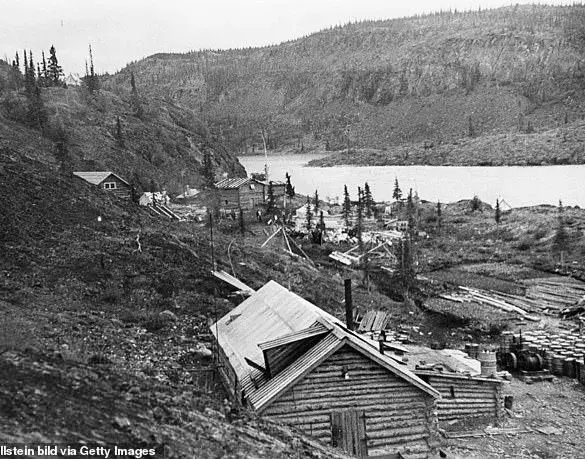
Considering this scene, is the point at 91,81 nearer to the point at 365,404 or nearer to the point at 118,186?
the point at 118,186

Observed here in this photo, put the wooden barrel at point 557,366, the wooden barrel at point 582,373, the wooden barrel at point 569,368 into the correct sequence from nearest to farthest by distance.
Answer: the wooden barrel at point 582,373, the wooden barrel at point 569,368, the wooden barrel at point 557,366

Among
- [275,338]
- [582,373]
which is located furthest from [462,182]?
[275,338]

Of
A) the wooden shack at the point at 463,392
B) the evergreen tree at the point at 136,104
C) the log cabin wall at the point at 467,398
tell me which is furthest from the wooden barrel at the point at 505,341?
the evergreen tree at the point at 136,104

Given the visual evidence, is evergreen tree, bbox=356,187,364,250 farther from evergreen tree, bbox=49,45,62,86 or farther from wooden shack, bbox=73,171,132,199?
evergreen tree, bbox=49,45,62,86

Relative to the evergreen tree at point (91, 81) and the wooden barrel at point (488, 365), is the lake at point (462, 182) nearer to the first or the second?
the evergreen tree at point (91, 81)

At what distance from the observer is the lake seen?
78.3m

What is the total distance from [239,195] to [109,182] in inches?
558

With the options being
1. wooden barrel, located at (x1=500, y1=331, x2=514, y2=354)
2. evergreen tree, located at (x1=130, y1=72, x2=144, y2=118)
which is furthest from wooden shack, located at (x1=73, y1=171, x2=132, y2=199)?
evergreen tree, located at (x1=130, y1=72, x2=144, y2=118)

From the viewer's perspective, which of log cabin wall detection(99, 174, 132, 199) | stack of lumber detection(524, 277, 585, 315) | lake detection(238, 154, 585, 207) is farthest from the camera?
lake detection(238, 154, 585, 207)

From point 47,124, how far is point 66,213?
36.5m

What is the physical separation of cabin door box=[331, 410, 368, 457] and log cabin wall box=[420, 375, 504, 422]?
3.30 m

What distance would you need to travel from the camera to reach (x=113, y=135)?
66.9 metres

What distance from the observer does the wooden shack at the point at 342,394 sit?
38.4ft

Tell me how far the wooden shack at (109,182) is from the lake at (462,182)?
43345mm
